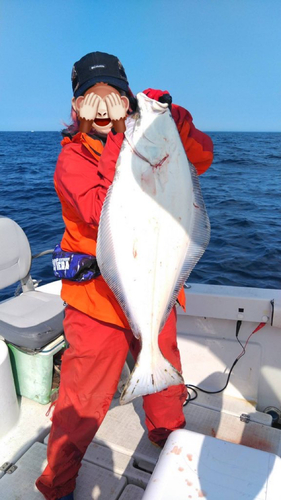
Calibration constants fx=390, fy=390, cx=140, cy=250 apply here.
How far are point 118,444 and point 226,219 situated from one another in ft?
26.4

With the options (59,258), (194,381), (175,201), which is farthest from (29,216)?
(175,201)

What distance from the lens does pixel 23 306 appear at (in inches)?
127

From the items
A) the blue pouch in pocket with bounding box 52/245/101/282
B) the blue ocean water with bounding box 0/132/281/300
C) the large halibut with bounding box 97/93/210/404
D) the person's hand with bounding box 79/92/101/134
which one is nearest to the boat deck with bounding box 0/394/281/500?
the large halibut with bounding box 97/93/210/404

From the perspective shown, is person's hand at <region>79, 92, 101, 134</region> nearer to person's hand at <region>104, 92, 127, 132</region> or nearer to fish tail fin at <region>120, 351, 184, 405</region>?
person's hand at <region>104, 92, 127, 132</region>

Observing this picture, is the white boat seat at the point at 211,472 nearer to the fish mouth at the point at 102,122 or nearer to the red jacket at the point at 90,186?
the red jacket at the point at 90,186

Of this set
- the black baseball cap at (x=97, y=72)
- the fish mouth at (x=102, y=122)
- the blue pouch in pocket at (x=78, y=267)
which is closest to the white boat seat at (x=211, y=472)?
the blue pouch in pocket at (x=78, y=267)

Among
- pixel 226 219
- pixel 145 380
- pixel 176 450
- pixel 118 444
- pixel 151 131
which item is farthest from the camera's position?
pixel 226 219

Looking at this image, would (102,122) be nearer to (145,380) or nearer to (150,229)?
(150,229)

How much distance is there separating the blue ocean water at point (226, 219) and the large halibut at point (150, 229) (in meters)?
4.89

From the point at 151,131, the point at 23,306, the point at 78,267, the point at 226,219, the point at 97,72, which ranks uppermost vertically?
the point at 97,72

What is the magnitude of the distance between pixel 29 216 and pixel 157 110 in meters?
9.71

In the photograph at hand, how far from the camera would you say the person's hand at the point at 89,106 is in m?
1.60

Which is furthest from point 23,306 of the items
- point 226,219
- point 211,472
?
point 226,219

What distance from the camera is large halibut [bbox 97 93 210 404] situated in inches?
55.7
